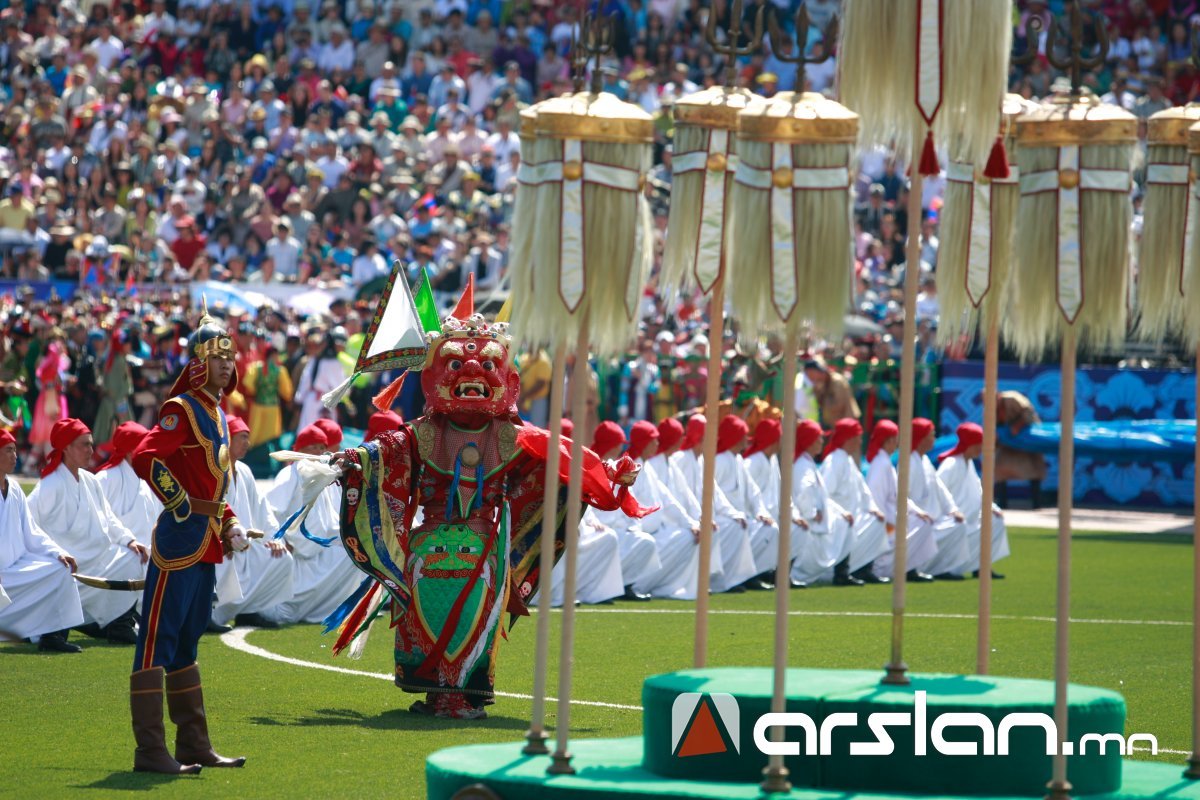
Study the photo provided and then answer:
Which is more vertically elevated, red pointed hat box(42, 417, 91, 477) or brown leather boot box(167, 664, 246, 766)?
red pointed hat box(42, 417, 91, 477)

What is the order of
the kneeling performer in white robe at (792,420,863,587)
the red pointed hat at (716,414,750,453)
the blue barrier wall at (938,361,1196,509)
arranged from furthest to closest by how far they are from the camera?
the blue barrier wall at (938,361,1196,509) < the kneeling performer in white robe at (792,420,863,587) < the red pointed hat at (716,414,750,453)

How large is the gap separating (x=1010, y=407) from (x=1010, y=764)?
607 inches

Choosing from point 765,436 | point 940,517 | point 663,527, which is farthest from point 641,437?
point 940,517

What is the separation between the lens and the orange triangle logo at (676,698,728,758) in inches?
264

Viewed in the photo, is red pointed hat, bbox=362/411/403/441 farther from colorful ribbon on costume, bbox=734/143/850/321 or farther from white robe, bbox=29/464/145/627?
colorful ribbon on costume, bbox=734/143/850/321

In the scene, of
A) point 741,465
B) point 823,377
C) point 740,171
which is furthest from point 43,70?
point 740,171

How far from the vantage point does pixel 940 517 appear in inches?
685

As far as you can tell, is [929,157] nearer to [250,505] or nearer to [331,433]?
[331,433]

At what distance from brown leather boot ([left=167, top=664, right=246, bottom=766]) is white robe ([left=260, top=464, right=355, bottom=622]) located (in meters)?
4.91

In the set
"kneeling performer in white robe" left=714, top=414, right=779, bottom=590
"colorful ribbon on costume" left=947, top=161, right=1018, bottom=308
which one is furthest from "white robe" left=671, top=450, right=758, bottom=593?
"colorful ribbon on costume" left=947, top=161, right=1018, bottom=308

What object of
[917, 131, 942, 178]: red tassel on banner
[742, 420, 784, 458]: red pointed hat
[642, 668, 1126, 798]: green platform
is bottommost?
[642, 668, 1126, 798]: green platform

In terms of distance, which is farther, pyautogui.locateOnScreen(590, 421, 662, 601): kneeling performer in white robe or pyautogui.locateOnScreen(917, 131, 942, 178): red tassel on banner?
pyautogui.locateOnScreen(590, 421, 662, 601): kneeling performer in white robe

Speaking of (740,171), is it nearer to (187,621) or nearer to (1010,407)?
(187,621)

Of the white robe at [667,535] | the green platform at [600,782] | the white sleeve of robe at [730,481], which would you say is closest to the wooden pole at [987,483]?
the green platform at [600,782]
